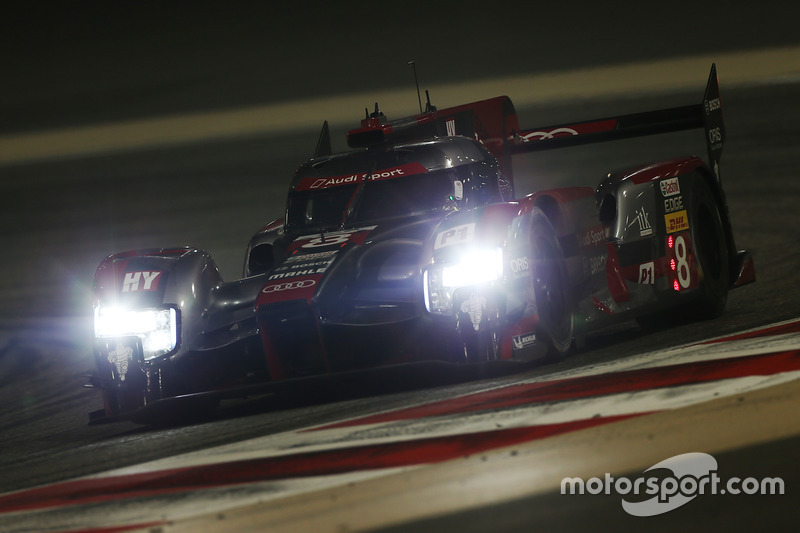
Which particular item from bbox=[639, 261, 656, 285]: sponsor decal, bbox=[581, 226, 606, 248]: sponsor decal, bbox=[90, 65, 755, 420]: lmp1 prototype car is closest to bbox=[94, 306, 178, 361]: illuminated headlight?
bbox=[90, 65, 755, 420]: lmp1 prototype car

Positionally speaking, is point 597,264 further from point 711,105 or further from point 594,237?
point 711,105

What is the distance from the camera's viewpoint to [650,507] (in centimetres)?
247

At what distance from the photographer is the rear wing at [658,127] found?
24.2 ft

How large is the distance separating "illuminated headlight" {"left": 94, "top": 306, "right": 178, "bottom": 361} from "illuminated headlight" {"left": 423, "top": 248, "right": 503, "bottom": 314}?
1330 millimetres

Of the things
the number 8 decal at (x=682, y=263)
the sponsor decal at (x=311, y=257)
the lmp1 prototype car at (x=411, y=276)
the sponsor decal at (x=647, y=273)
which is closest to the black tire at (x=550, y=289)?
the lmp1 prototype car at (x=411, y=276)

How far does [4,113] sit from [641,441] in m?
9.99

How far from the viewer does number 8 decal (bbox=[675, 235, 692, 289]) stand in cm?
649

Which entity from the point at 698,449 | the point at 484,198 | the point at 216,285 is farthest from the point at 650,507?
the point at 484,198

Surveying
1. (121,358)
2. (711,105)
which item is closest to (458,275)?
(121,358)

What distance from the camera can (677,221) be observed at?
21.6 feet

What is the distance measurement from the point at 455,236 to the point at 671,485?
101 inches

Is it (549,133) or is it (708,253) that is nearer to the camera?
(708,253)

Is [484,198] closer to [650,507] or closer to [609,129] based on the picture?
[609,129]

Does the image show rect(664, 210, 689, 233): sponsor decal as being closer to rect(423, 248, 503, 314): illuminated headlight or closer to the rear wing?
the rear wing
